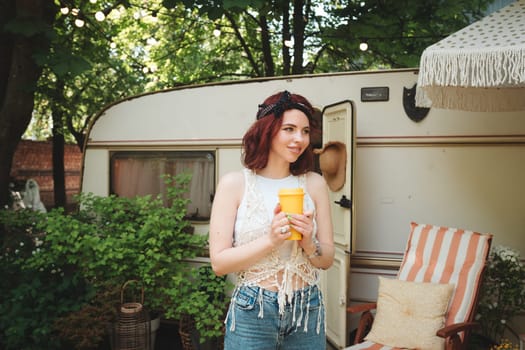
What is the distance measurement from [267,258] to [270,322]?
235 mm

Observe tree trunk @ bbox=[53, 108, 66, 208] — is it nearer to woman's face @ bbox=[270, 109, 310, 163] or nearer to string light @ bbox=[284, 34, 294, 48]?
string light @ bbox=[284, 34, 294, 48]

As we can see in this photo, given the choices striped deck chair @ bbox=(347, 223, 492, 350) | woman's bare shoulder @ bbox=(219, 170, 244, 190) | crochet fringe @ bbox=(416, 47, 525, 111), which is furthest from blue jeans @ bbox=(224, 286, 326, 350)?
striped deck chair @ bbox=(347, 223, 492, 350)

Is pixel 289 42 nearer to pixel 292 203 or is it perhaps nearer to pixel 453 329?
pixel 453 329

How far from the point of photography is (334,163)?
4.62 m

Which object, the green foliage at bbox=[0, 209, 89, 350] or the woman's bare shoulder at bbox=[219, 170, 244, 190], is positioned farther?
the green foliage at bbox=[0, 209, 89, 350]

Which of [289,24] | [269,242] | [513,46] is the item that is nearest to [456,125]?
[513,46]

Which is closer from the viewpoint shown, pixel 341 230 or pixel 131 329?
pixel 341 230

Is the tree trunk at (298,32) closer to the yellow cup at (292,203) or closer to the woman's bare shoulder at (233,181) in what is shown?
the woman's bare shoulder at (233,181)

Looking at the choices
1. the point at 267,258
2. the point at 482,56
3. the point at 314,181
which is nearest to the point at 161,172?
the point at 482,56

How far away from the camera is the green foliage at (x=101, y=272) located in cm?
459

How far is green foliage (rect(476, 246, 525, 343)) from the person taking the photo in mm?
4094

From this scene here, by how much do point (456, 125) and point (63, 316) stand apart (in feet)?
13.6

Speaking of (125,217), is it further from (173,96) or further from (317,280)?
(317,280)

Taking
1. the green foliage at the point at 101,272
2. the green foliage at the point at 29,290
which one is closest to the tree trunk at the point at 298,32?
the green foliage at the point at 101,272
